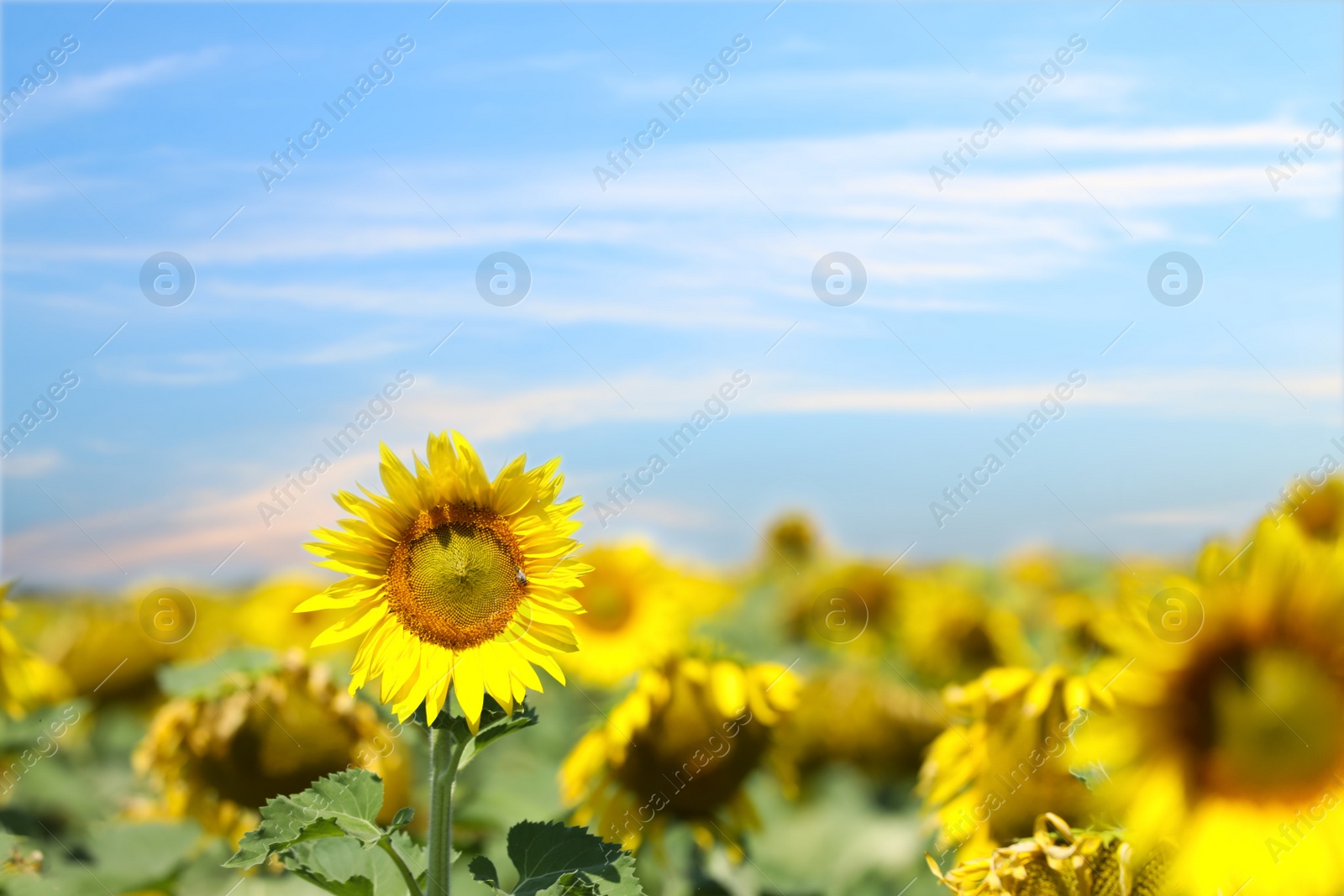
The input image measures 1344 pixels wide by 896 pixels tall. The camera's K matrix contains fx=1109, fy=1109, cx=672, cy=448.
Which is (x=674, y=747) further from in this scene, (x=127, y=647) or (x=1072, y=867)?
(x=127, y=647)

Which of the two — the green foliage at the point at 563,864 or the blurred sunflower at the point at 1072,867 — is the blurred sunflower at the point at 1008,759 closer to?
the blurred sunflower at the point at 1072,867

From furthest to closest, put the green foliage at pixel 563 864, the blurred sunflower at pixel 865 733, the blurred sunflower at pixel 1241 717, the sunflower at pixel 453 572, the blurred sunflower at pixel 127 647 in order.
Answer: the blurred sunflower at pixel 127 647, the blurred sunflower at pixel 865 733, the sunflower at pixel 453 572, the green foliage at pixel 563 864, the blurred sunflower at pixel 1241 717

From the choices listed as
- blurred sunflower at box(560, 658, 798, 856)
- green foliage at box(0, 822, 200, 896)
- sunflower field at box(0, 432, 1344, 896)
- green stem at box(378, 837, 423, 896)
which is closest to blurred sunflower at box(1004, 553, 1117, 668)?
sunflower field at box(0, 432, 1344, 896)

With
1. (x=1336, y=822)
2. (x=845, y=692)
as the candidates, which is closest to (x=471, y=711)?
(x=1336, y=822)

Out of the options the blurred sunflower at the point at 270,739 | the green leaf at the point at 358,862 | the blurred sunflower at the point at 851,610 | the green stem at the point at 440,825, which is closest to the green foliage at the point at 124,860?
the blurred sunflower at the point at 270,739

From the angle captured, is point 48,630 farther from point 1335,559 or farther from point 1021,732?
point 1335,559

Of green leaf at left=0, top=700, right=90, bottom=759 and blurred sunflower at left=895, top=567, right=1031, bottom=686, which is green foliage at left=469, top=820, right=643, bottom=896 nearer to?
green leaf at left=0, top=700, right=90, bottom=759
